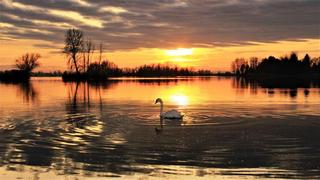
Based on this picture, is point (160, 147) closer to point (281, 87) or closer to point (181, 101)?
point (181, 101)

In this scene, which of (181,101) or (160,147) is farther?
(181,101)

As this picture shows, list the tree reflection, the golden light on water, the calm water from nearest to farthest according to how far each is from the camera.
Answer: the calm water < the golden light on water < the tree reflection

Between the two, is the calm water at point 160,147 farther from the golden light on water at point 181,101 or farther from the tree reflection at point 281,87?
the tree reflection at point 281,87

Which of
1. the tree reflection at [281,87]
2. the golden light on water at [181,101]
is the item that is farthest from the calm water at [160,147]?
the tree reflection at [281,87]

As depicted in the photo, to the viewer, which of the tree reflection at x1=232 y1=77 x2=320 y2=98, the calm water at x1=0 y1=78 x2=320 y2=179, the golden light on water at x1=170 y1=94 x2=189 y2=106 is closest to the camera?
the calm water at x1=0 y1=78 x2=320 y2=179

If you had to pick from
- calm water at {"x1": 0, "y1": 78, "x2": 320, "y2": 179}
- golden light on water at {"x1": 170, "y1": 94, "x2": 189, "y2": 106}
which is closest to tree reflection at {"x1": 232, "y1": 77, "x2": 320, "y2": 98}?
golden light on water at {"x1": 170, "y1": 94, "x2": 189, "y2": 106}

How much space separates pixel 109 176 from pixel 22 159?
3238 mm

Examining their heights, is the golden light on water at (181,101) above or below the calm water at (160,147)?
below

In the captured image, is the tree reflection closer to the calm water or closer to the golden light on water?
the golden light on water

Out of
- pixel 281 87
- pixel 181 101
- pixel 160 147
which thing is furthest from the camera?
pixel 281 87

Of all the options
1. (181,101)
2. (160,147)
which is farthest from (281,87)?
(160,147)

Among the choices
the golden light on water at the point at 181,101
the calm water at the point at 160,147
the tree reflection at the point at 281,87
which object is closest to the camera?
the calm water at the point at 160,147

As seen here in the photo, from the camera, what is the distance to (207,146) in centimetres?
1402

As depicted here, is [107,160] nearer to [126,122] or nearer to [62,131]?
[62,131]
